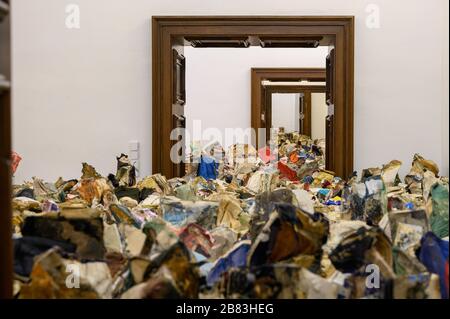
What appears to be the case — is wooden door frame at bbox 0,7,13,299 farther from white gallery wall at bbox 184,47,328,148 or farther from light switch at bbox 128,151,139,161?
white gallery wall at bbox 184,47,328,148

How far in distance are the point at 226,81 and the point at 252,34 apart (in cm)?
355

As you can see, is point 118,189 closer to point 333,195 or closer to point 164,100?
point 333,195

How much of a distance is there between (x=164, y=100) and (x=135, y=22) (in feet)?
1.60

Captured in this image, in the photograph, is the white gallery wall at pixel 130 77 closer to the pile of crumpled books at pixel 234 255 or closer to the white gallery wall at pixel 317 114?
the pile of crumpled books at pixel 234 255

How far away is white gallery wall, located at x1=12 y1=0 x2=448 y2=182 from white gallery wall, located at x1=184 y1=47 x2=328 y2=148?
3.45 metres

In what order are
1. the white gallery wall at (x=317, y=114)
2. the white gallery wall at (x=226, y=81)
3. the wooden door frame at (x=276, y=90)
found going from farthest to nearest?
the white gallery wall at (x=317, y=114)
the wooden door frame at (x=276, y=90)
the white gallery wall at (x=226, y=81)

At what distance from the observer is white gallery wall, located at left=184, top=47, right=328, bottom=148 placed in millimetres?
7789

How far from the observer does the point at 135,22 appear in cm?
436

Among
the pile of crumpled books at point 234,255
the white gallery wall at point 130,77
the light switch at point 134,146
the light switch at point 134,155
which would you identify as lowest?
the pile of crumpled books at point 234,255

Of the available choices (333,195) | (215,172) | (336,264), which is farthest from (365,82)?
(336,264)

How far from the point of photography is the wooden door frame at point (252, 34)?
14.0ft

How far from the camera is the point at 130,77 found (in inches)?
172

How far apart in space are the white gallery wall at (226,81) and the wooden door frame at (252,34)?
3468 mm

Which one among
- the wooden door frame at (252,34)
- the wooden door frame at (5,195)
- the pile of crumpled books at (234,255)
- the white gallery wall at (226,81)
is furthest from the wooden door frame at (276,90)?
the wooden door frame at (5,195)
